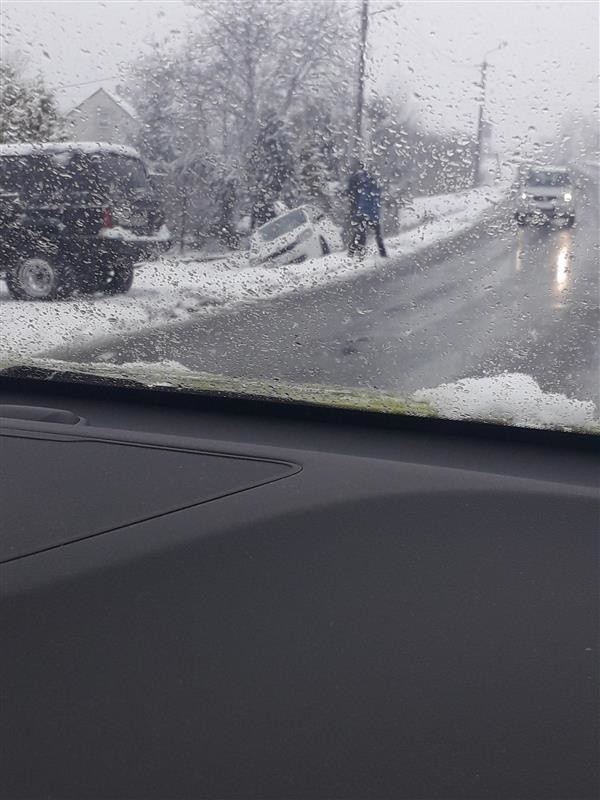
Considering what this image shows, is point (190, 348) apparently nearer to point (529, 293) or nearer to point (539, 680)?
point (529, 293)

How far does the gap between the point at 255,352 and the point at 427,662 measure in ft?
3.43

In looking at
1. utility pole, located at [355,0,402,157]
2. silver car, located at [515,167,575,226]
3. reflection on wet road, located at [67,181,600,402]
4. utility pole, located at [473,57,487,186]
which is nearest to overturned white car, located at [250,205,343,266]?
reflection on wet road, located at [67,181,600,402]

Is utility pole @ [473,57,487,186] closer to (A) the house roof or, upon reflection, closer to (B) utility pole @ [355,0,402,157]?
(B) utility pole @ [355,0,402,157]

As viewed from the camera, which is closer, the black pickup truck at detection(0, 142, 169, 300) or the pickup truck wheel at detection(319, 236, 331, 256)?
the pickup truck wheel at detection(319, 236, 331, 256)

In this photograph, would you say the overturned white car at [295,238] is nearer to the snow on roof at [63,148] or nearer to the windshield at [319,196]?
the windshield at [319,196]

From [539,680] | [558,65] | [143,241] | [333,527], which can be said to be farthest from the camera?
[143,241]

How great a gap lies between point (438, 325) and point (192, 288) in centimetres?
75

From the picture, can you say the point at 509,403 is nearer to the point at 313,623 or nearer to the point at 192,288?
the point at 313,623

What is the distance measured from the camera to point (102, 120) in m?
2.94

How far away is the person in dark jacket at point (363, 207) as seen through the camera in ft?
9.11


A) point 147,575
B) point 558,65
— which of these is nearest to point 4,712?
point 147,575

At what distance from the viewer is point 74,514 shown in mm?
2967

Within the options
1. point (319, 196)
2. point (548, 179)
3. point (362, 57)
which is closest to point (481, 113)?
point (548, 179)

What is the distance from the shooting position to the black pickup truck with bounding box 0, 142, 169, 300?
3.00 metres
